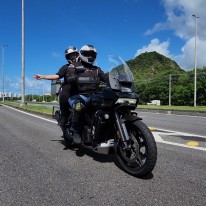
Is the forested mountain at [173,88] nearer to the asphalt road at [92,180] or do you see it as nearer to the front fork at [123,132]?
the asphalt road at [92,180]

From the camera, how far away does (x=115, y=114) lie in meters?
4.78

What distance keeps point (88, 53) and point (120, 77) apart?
107 cm

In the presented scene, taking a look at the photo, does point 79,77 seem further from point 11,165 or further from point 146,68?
point 146,68

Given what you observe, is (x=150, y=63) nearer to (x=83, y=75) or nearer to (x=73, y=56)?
(x=73, y=56)

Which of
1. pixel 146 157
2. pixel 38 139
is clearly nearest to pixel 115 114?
pixel 146 157

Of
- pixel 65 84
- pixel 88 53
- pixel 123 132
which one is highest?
pixel 88 53

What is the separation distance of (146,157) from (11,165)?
6.90ft

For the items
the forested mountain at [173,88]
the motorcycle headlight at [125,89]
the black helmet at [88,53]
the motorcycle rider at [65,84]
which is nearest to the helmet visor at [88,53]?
the black helmet at [88,53]

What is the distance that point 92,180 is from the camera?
14.4 ft

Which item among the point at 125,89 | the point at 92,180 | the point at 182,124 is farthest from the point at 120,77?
the point at 182,124

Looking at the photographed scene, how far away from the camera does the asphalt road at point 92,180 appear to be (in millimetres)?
3639

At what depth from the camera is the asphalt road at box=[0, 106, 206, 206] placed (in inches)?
143

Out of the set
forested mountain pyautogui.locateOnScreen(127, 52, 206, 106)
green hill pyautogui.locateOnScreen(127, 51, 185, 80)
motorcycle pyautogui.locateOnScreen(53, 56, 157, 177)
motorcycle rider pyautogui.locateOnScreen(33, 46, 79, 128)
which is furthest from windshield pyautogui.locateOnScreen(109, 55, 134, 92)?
green hill pyautogui.locateOnScreen(127, 51, 185, 80)

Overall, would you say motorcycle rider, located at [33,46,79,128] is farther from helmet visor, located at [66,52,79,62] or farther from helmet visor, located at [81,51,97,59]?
helmet visor, located at [81,51,97,59]
